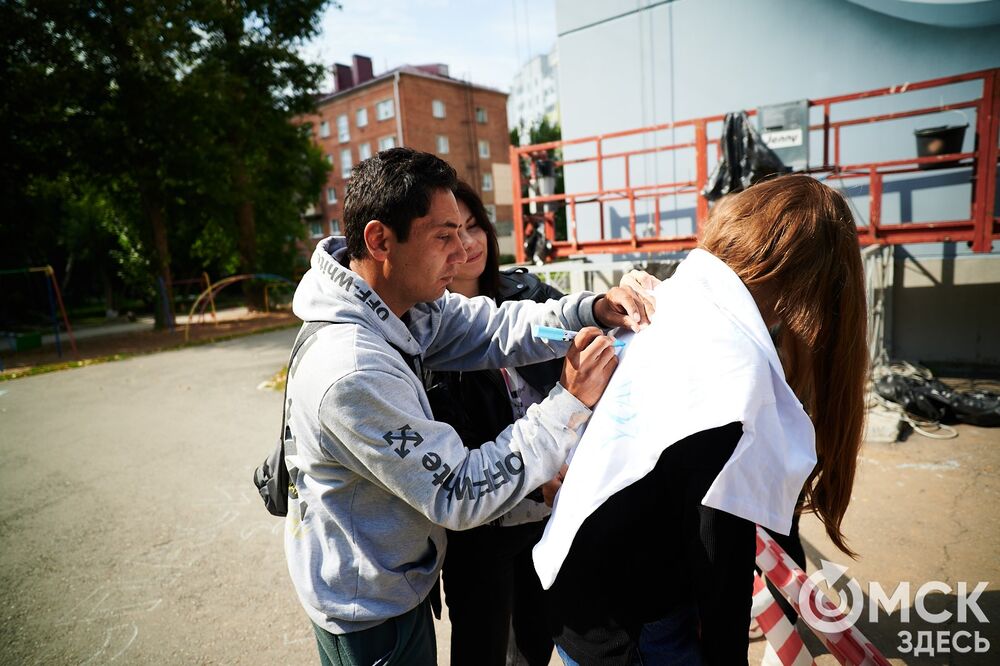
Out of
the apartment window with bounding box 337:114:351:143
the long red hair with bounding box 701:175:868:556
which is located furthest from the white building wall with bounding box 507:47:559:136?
the long red hair with bounding box 701:175:868:556

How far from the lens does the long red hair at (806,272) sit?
1228 millimetres

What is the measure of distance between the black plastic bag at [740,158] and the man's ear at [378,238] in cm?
499

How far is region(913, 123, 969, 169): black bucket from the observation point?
5.40 metres

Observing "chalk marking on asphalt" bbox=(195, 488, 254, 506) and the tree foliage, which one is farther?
the tree foliage

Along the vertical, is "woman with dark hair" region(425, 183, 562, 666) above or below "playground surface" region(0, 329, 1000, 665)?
above

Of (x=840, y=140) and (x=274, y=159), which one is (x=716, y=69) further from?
(x=274, y=159)

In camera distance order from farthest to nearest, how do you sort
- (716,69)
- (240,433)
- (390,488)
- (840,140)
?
(716,69) < (840,140) < (240,433) < (390,488)

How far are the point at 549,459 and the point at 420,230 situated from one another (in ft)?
2.19

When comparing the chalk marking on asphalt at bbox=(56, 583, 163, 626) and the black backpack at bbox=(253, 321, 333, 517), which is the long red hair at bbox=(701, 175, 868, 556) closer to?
the black backpack at bbox=(253, 321, 333, 517)

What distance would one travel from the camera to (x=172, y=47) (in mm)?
13727

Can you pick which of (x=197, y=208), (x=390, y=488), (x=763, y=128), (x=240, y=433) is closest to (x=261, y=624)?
(x=390, y=488)

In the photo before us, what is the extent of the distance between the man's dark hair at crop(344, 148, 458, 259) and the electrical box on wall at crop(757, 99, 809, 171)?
19.1 feet

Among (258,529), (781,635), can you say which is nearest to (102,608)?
(258,529)

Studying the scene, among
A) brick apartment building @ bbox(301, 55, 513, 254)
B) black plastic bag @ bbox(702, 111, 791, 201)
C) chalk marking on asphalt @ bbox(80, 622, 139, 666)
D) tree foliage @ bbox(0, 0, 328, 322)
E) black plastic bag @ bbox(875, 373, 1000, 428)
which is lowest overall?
chalk marking on asphalt @ bbox(80, 622, 139, 666)
